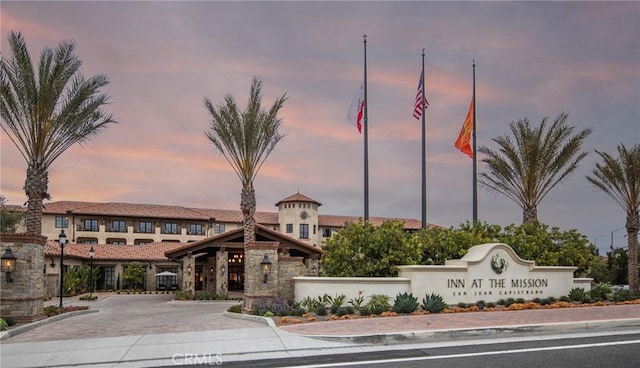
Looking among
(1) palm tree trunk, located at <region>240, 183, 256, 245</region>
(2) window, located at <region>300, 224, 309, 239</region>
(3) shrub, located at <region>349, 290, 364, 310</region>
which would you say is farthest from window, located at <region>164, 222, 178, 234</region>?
(3) shrub, located at <region>349, 290, 364, 310</region>

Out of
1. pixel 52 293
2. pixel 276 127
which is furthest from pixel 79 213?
pixel 276 127

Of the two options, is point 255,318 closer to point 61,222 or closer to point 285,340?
point 285,340

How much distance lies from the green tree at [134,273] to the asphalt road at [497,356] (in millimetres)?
41718

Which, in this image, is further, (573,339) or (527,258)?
(527,258)

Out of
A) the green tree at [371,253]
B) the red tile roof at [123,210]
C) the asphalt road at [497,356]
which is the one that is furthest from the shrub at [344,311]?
the red tile roof at [123,210]

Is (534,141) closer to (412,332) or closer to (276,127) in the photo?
(276,127)

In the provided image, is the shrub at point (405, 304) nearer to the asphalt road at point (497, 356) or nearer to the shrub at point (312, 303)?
the shrub at point (312, 303)

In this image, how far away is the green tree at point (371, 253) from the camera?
22562 mm

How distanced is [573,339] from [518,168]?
18230 millimetres

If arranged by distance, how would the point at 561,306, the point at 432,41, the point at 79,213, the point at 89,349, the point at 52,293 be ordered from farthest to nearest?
the point at 79,213
the point at 52,293
the point at 432,41
the point at 561,306
the point at 89,349

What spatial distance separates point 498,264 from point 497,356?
12.0 metres

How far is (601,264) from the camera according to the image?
4475 centimetres

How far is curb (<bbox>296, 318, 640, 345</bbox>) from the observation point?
1307 centimetres

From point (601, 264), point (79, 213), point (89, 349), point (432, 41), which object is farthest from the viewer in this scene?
point (79, 213)
